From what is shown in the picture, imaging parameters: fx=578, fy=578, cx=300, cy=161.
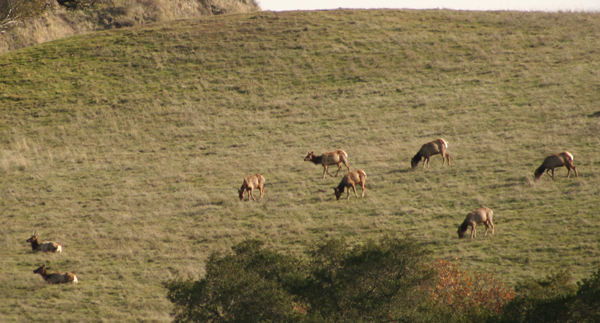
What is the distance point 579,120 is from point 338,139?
44.2ft

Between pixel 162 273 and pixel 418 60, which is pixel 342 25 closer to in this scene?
pixel 418 60

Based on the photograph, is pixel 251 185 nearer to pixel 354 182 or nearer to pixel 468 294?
pixel 354 182

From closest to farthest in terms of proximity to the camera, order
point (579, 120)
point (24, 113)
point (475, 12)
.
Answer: point (579, 120)
point (24, 113)
point (475, 12)

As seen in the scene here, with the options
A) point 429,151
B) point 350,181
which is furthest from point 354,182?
point 429,151

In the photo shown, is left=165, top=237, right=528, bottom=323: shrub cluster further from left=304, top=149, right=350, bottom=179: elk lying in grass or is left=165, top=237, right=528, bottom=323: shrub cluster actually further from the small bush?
left=304, top=149, right=350, bottom=179: elk lying in grass

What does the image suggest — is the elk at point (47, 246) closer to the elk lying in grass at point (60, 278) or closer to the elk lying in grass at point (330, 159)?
the elk lying in grass at point (60, 278)

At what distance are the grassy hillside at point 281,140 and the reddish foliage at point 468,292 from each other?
5.60ft

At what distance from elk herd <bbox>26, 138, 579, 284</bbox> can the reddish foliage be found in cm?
389

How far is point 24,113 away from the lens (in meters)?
38.9

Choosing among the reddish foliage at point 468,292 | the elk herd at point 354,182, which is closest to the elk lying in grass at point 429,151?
the elk herd at point 354,182

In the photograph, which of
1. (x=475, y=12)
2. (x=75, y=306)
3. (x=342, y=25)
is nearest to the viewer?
(x=75, y=306)

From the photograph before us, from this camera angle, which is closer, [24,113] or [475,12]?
[24,113]

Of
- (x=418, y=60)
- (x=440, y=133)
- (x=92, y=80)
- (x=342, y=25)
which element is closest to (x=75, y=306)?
(x=440, y=133)

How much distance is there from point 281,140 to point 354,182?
10364 mm
